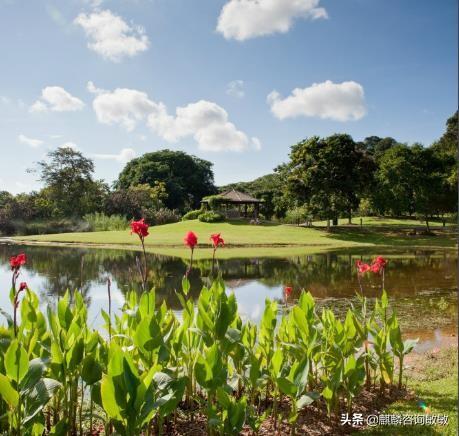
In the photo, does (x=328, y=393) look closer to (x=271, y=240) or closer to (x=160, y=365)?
(x=160, y=365)

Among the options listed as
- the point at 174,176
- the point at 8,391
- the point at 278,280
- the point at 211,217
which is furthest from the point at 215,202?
the point at 8,391

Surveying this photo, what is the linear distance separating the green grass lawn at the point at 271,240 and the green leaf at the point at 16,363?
1958 cm

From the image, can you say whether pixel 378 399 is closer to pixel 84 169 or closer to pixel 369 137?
pixel 84 169

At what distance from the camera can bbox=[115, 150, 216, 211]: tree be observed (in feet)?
187

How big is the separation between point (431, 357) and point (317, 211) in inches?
1083

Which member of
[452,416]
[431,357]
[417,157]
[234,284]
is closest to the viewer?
[452,416]

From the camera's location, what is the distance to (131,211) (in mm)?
45656

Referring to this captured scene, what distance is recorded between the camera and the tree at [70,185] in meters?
44.4

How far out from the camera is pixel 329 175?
3234 cm

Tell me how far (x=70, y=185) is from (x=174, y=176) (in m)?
17.9

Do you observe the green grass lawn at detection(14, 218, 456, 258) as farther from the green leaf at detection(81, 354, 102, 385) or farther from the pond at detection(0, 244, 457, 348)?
the green leaf at detection(81, 354, 102, 385)

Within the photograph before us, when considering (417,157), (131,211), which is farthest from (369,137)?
(131,211)

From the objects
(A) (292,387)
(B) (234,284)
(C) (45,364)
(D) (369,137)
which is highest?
(D) (369,137)

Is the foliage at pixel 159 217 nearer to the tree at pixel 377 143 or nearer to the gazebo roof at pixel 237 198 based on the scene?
the gazebo roof at pixel 237 198
